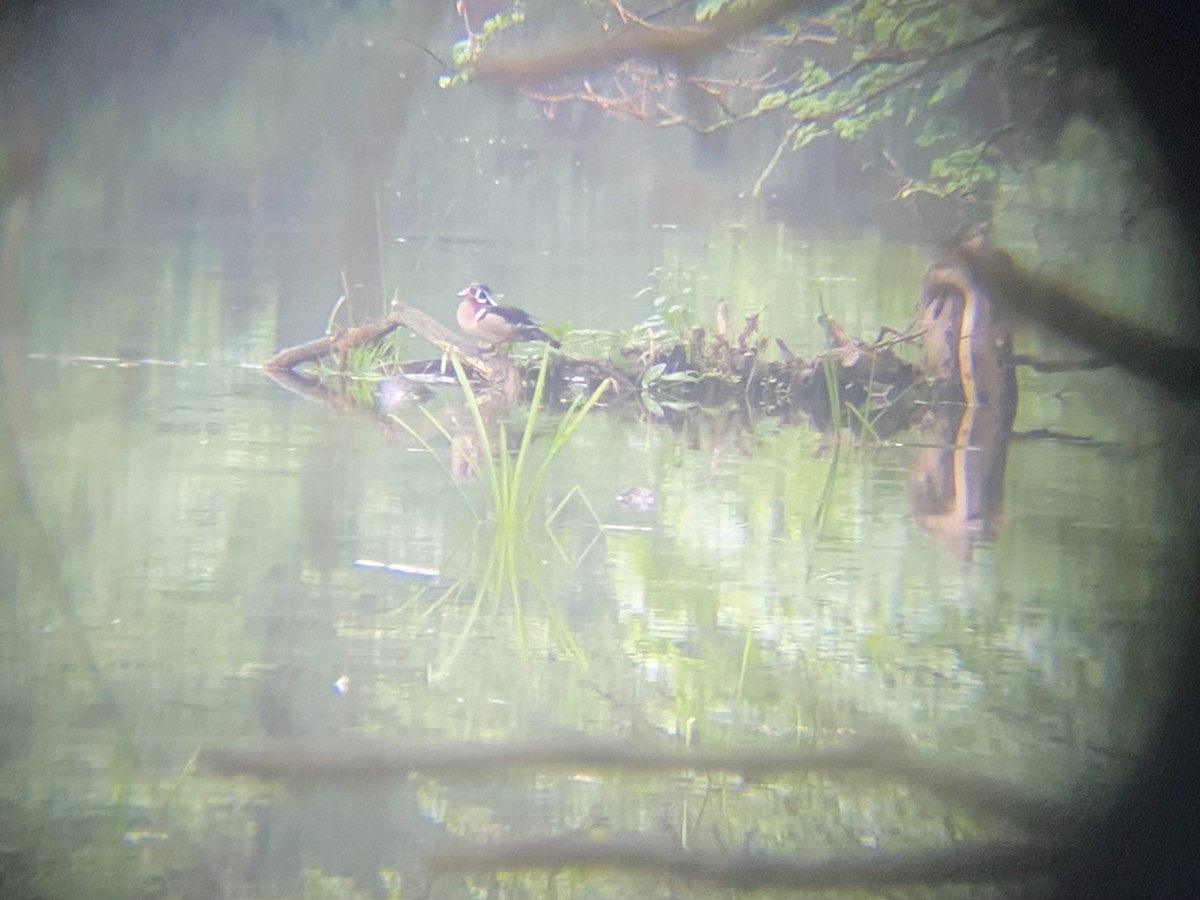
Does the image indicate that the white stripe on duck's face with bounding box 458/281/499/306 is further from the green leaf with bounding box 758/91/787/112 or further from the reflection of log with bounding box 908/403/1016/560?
the reflection of log with bounding box 908/403/1016/560

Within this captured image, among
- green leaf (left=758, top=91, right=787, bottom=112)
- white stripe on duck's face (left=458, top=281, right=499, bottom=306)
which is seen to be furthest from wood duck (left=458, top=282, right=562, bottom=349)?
green leaf (left=758, top=91, right=787, bottom=112)

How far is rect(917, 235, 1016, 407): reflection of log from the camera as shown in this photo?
1.21 metres

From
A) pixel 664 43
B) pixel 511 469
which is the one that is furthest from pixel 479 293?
pixel 664 43

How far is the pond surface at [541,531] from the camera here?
1177 mm

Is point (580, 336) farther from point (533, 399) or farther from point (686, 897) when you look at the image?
point (686, 897)

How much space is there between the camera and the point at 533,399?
122 centimetres

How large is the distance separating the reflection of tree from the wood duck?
0.87 ft

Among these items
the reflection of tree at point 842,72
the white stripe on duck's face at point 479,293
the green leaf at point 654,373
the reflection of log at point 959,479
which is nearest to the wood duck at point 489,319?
the white stripe on duck's face at point 479,293

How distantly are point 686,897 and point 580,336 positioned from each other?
68 cm

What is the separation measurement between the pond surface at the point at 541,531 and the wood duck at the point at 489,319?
0.07 ft

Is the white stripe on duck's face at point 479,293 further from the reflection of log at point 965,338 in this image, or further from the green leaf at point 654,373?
the reflection of log at point 965,338

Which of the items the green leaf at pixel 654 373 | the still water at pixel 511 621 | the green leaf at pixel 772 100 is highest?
the green leaf at pixel 772 100

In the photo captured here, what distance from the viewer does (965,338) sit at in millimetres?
1216

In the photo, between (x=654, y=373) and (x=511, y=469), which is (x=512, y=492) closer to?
(x=511, y=469)
